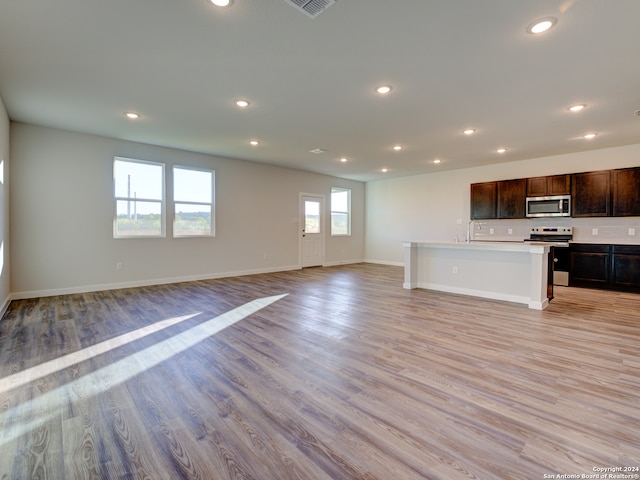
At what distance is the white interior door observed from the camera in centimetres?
877

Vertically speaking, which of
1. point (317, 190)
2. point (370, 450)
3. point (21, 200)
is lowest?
point (370, 450)

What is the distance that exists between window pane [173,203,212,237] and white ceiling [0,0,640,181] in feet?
5.27

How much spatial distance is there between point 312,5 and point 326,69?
94 cm

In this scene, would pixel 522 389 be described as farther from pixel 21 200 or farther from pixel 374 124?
pixel 21 200

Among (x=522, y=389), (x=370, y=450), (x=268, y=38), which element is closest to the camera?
(x=370, y=450)

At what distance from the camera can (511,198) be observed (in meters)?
6.95

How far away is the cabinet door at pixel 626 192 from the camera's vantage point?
5551 millimetres

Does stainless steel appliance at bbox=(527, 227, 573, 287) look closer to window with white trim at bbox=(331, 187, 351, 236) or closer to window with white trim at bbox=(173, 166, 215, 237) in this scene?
window with white trim at bbox=(331, 187, 351, 236)

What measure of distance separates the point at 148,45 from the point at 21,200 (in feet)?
12.8

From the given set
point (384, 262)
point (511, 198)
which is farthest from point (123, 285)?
point (511, 198)

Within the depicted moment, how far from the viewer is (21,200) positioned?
4.86m

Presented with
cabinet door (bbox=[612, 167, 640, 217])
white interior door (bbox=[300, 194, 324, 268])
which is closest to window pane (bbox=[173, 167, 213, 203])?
white interior door (bbox=[300, 194, 324, 268])

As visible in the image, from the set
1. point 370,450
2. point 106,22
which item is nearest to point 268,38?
point 106,22

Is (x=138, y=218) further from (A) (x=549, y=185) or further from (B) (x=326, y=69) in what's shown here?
(A) (x=549, y=185)
